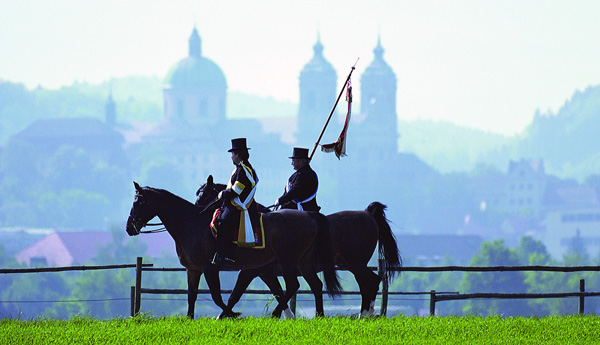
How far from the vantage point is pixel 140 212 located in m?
13.8

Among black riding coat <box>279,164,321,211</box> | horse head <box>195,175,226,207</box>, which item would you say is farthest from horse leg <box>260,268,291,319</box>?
horse head <box>195,175,226,207</box>

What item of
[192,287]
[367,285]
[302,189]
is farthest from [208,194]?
[367,285]

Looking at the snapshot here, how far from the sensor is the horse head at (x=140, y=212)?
13789 mm

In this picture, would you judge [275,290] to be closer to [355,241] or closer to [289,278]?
[289,278]

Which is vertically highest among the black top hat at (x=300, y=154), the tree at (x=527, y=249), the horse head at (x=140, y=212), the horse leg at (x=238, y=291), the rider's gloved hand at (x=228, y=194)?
the black top hat at (x=300, y=154)

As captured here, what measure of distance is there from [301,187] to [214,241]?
4.62 feet

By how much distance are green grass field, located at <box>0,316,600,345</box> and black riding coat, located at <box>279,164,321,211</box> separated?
5.32ft

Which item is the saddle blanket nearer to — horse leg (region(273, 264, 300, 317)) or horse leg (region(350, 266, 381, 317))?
horse leg (region(273, 264, 300, 317))

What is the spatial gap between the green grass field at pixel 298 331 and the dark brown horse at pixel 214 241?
0.54 m

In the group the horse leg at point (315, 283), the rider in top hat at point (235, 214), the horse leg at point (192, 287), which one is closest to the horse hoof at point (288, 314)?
the horse leg at point (315, 283)

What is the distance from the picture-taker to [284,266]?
545 inches

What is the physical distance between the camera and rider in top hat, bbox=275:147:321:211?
14586 mm

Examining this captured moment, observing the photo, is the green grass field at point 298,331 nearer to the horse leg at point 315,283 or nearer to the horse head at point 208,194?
the horse leg at point 315,283

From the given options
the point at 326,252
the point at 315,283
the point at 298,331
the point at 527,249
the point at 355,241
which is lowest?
the point at 527,249
